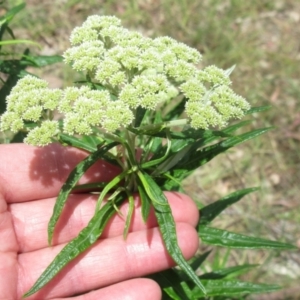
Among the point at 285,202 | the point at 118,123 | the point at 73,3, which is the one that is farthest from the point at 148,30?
the point at 118,123

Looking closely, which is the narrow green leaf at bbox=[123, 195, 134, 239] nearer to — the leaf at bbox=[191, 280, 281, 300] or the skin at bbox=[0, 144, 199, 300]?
the skin at bbox=[0, 144, 199, 300]

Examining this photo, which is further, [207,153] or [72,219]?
[72,219]

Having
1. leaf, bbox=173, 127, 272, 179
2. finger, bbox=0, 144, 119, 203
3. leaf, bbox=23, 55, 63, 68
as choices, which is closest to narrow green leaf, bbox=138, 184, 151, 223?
leaf, bbox=173, 127, 272, 179

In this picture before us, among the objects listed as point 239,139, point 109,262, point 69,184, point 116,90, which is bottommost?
point 109,262

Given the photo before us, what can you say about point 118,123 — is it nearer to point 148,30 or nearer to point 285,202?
point 285,202

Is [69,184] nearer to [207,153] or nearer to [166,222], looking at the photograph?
[166,222]

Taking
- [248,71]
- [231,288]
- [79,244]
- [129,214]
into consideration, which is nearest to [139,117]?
[129,214]
